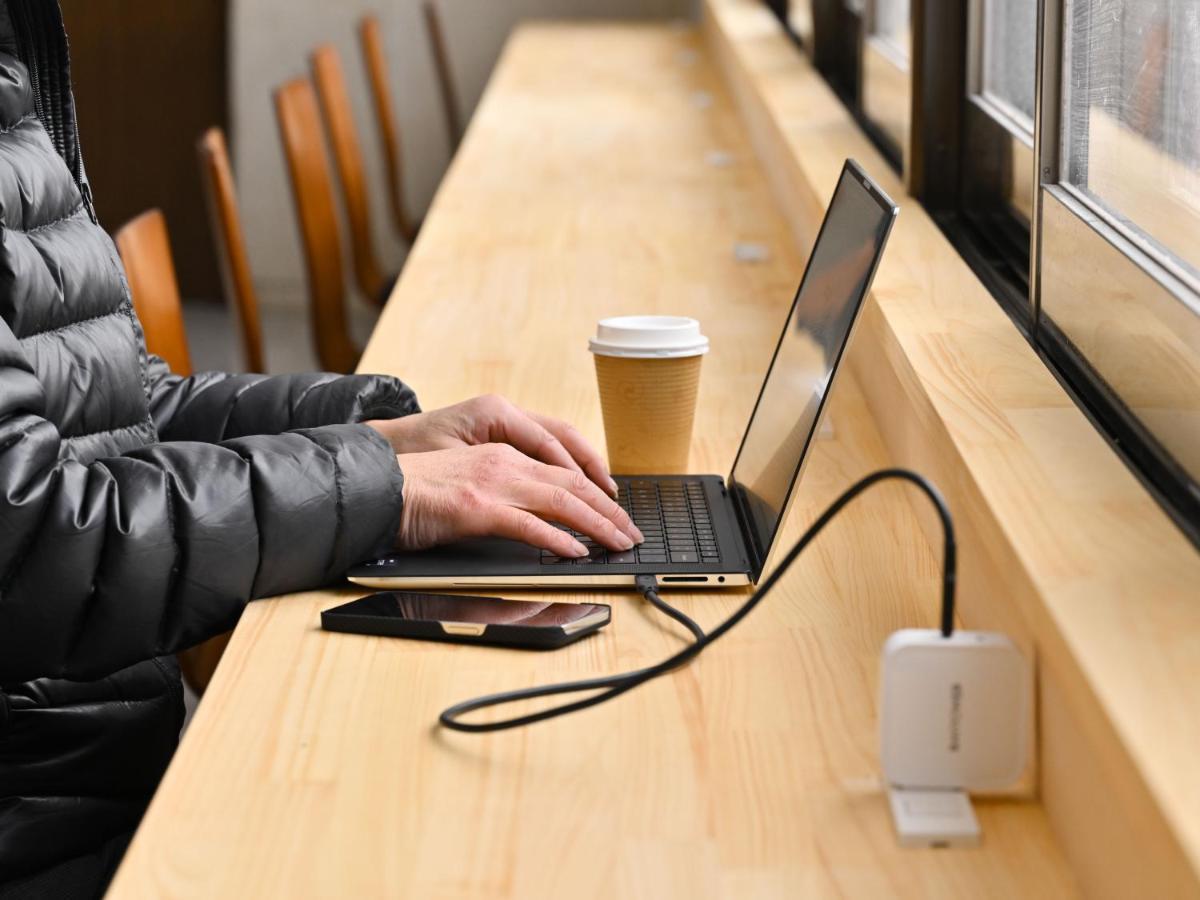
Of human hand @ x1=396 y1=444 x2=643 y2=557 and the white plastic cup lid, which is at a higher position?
the white plastic cup lid

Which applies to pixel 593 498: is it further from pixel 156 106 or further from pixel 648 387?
pixel 156 106

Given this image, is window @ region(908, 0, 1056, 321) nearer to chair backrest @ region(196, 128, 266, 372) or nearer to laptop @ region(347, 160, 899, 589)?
laptop @ region(347, 160, 899, 589)

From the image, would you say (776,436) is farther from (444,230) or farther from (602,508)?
(444,230)

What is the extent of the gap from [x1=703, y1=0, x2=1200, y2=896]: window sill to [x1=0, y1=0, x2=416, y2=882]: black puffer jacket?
1.31 feet

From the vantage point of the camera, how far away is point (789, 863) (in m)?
0.74

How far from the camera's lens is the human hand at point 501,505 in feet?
3.40

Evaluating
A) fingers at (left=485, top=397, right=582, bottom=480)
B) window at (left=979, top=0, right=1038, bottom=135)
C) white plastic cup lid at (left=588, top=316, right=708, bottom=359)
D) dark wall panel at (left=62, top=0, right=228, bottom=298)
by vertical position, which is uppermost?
window at (left=979, top=0, right=1038, bottom=135)

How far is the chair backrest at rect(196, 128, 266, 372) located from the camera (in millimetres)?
2199

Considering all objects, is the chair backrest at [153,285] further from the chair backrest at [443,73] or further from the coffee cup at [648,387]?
the chair backrest at [443,73]

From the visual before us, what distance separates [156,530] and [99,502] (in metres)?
0.04

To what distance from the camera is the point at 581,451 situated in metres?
1.16

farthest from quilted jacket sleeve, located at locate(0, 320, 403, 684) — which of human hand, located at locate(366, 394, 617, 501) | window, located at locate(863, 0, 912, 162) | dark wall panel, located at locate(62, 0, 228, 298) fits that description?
dark wall panel, located at locate(62, 0, 228, 298)

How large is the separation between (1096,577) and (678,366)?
472 mm

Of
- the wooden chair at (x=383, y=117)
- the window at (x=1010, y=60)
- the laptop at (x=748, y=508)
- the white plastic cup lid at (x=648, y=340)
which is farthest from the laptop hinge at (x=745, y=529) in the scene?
the wooden chair at (x=383, y=117)
